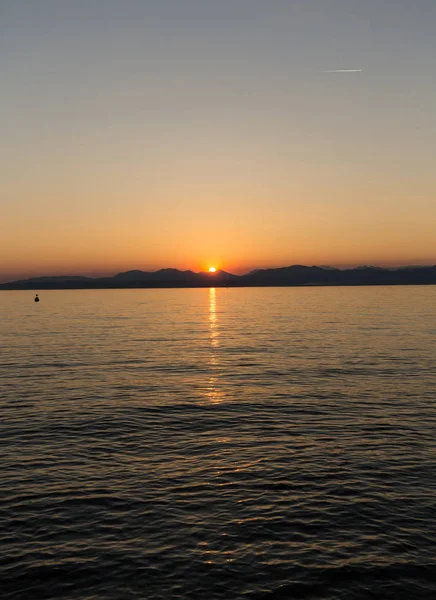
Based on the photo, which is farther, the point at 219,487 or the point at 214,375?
the point at 214,375

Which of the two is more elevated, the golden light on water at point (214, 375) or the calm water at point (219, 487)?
the calm water at point (219, 487)

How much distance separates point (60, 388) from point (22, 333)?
192 ft

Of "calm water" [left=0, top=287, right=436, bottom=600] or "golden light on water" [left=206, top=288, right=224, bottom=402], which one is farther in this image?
"golden light on water" [left=206, top=288, right=224, bottom=402]

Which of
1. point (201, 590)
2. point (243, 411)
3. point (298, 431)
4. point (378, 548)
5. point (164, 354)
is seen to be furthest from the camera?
point (164, 354)

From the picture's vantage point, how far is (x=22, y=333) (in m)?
101

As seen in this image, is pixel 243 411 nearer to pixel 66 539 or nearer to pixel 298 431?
pixel 298 431

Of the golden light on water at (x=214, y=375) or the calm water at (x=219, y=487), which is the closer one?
the calm water at (x=219, y=487)

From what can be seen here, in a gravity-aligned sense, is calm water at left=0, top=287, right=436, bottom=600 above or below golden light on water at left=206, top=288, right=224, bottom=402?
above

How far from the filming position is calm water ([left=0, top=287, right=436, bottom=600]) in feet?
54.5

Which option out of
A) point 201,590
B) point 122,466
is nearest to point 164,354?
point 122,466

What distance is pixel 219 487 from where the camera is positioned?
2339cm

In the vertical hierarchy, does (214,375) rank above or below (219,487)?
below

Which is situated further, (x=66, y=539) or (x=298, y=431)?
(x=298, y=431)

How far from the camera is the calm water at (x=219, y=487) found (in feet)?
54.5
